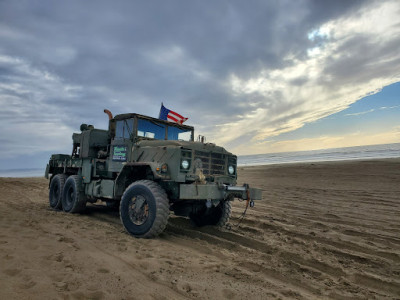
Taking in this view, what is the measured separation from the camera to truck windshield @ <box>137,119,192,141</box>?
699 cm

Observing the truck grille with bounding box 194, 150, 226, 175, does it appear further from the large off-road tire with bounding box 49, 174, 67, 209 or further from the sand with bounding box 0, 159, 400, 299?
the large off-road tire with bounding box 49, 174, 67, 209

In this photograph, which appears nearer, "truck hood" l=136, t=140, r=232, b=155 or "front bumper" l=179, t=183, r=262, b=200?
"front bumper" l=179, t=183, r=262, b=200

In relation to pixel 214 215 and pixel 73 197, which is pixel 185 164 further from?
pixel 73 197

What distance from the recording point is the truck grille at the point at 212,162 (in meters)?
6.06

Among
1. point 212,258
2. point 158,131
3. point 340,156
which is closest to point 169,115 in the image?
point 158,131

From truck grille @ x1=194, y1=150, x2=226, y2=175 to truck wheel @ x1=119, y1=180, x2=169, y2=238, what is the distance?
1.12 m

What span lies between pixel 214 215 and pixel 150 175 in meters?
1.97

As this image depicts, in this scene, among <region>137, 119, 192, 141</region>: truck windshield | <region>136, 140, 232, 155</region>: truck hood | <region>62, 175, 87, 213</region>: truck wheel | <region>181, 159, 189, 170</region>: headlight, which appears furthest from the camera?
<region>62, 175, 87, 213</region>: truck wheel

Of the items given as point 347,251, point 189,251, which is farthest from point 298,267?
point 189,251

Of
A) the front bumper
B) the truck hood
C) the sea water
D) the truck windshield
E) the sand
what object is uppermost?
the sea water

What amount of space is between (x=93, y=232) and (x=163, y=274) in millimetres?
2854

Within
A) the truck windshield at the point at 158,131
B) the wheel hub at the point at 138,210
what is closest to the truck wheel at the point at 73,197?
the truck windshield at the point at 158,131

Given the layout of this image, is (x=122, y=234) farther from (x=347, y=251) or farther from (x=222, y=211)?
(x=347, y=251)

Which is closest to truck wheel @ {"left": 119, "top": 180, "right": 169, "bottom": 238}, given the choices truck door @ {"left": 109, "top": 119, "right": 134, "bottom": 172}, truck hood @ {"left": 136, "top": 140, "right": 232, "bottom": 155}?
truck hood @ {"left": 136, "top": 140, "right": 232, "bottom": 155}
